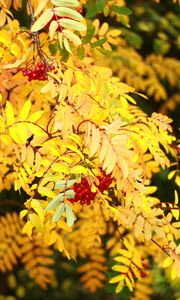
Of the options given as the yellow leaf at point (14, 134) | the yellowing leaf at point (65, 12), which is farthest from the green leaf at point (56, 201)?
the yellowing leaf at point (65, 12)

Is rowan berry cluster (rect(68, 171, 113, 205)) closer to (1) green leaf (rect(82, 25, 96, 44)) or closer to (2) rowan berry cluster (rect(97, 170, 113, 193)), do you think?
(2) rowan berry cluster (rect(97, 170, 113, 193))

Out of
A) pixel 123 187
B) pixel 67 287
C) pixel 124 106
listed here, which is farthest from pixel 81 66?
pixel 67 287

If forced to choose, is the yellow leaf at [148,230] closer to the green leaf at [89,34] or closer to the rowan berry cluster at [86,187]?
the rowan berry cluster at [86,187]

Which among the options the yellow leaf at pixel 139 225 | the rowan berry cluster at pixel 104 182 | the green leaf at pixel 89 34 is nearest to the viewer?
the rowan berry cluster at pixel 104 182

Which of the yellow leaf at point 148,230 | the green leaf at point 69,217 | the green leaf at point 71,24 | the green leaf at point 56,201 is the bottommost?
the yellow leaf at point 148,230

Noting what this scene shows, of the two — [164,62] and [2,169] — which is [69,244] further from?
[164,62]

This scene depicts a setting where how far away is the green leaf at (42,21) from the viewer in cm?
150

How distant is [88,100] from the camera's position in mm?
1659

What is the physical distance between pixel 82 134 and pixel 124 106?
373 mm

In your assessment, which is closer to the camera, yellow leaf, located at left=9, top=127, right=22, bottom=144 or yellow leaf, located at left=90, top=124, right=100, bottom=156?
yellow leaf, located at left=90, top=124, right=100, bottom=156

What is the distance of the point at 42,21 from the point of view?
152 centimetres

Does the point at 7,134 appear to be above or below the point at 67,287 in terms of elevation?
above

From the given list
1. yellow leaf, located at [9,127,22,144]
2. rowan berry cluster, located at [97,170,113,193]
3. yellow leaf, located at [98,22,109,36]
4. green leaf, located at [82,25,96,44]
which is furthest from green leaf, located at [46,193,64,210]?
yellow leaf, located at [98,22,109,36]

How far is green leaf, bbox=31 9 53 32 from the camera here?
1501mm
